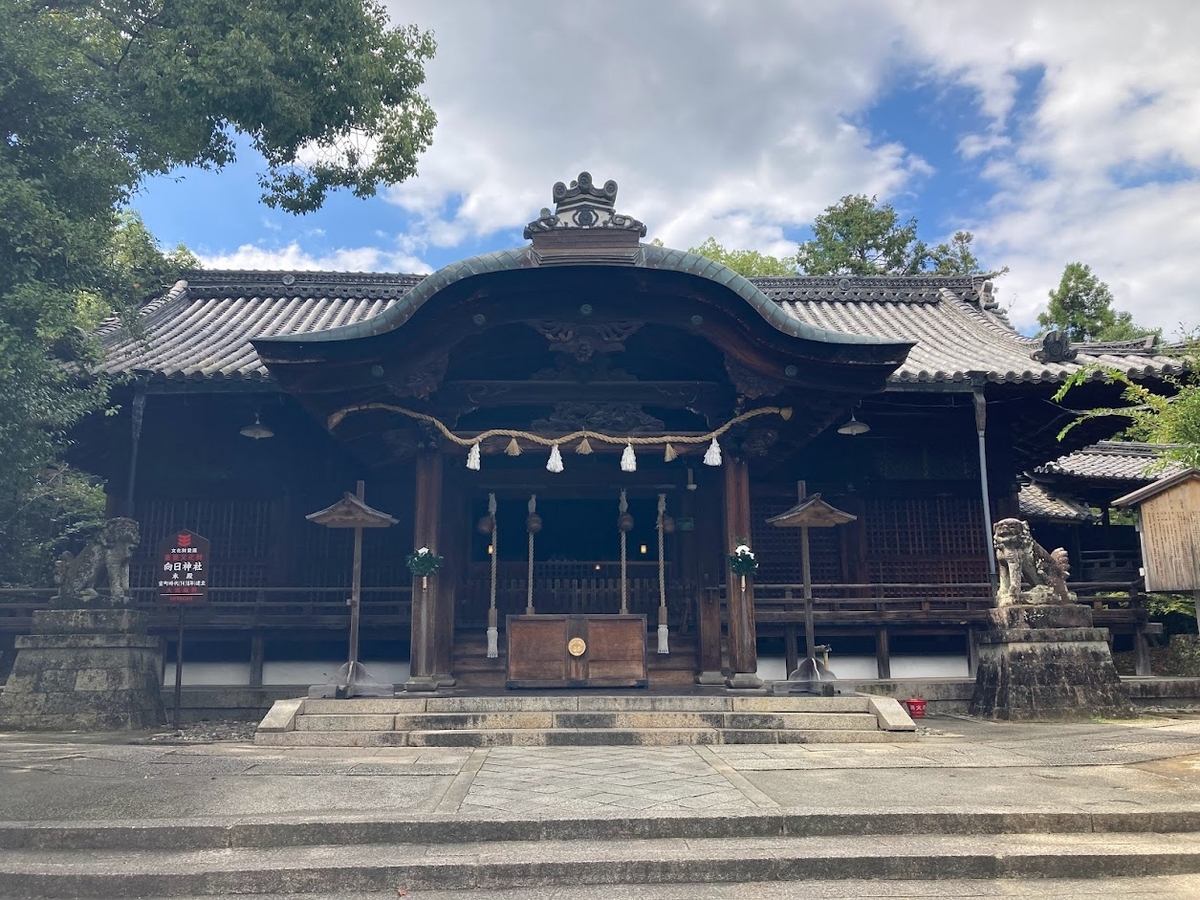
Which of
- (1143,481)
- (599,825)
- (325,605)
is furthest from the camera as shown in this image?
(1143,481)

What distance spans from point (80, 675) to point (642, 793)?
811 cm

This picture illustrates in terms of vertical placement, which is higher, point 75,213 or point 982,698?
point 75,213

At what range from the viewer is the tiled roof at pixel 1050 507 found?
17.9m

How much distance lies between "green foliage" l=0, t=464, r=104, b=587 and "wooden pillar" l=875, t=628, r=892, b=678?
488 inches

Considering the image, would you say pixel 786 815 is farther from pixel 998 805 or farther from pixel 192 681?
pixel 192 681

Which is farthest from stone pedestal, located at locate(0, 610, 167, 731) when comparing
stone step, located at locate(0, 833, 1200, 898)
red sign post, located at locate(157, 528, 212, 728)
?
stone step, located at locate(0, 833, 1200, 898)

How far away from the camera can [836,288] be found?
18.9m

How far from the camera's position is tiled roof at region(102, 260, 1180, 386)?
1239 cm

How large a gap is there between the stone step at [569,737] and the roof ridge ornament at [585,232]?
17.6 feet

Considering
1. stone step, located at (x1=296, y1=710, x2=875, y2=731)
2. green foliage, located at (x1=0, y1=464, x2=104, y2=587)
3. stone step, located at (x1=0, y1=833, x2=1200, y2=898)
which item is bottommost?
stone step, located at (x1=0, y1=833, x2=1200, y2=898)

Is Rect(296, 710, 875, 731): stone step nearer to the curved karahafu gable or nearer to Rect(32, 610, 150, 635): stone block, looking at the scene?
Rect(32, 610, 150, 635): stone block

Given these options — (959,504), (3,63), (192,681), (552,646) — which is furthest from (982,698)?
(3,63)

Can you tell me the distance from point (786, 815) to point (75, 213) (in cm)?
890

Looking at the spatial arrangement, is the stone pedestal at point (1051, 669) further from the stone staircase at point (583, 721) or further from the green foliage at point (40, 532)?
the green foliage at point (40, 532)
